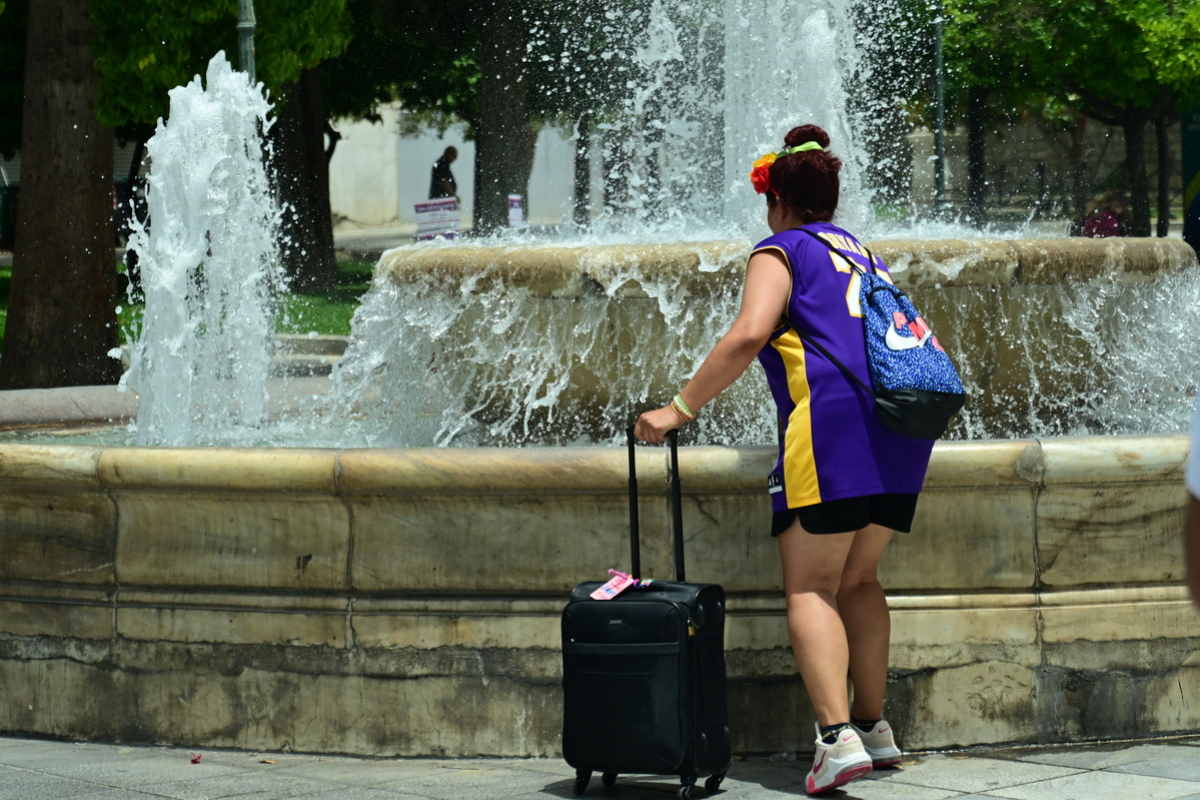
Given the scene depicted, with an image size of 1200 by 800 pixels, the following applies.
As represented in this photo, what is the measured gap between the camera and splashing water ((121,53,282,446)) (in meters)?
8.58

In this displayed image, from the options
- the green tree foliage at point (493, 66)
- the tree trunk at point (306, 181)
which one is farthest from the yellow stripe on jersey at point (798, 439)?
the tree trunk at point (306, 181)

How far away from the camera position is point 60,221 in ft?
Answer: 43.7

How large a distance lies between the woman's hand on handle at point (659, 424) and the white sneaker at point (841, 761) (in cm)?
84

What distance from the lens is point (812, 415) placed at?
155 inches

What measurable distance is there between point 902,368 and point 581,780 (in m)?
1.28

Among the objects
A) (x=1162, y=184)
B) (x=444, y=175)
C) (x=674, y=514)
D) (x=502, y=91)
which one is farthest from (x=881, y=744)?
(x=1162, y=184)

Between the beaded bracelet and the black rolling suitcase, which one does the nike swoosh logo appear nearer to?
the beaded bracelet

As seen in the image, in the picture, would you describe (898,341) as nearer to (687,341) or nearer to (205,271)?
(687,341)

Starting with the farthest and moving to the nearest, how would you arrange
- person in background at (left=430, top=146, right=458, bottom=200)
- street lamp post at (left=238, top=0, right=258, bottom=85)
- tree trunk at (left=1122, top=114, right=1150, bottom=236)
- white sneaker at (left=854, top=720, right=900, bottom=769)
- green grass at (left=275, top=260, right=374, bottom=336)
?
1. tree trunk at (left=1122, top=114, right=1150, bottom=236)
2. person in background at (left=430, top=146, right=458, bottom=200)
3. green grass at (left=275, top=260, right=374, bottom=336)
4. street lamp post at (left=238, top=0, right=258, bottom=85)
5. white sneaker at (left=854, top=720, right=900, bottom=769)

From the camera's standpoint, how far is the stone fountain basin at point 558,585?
4480 millimetres

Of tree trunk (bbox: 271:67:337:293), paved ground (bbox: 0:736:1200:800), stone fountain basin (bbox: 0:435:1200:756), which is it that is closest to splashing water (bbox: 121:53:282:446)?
stone fountain basin (bbox: 0:435:1200:756)

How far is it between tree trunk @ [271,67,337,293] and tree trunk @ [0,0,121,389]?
10296 millimetres

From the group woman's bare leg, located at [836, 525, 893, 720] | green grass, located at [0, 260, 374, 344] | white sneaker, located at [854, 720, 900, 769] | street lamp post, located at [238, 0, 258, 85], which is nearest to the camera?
woman's bare leg, located at [836, 525, 893, 720]

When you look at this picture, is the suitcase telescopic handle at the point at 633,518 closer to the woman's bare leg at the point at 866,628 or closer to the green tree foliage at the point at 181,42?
the woman's bare leg at the point at 866,628
